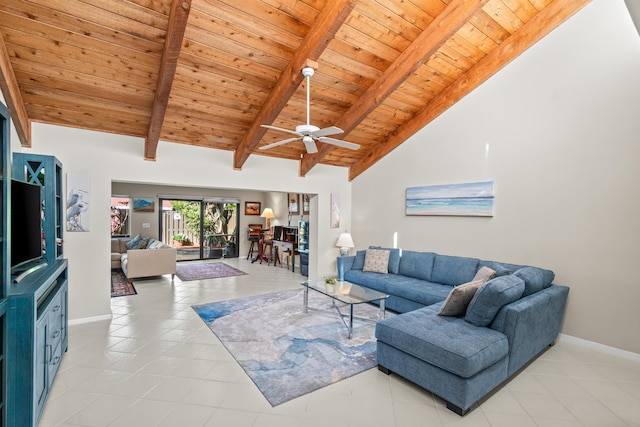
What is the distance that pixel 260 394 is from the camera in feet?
8.05

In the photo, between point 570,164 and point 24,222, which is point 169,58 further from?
point 570,164

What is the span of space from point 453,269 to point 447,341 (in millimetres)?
2303

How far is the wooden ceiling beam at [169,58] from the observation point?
8.20 feet

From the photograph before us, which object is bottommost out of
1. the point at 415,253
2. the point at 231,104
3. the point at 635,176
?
the point at 415,253

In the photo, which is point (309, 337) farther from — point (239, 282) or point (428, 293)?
point (239, 282)

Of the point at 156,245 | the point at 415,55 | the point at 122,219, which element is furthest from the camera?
the point at 122,219

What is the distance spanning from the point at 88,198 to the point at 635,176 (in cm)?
647

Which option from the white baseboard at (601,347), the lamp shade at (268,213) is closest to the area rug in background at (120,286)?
the lamp shade at (268,213)

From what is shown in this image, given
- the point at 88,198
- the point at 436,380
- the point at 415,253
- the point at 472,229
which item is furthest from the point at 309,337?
the point at 88,198

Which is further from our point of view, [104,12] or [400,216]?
[400,216]

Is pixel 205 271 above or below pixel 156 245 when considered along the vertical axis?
below

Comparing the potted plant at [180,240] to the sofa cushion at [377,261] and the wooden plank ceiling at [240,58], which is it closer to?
the wooden plank ceiling at [240,58]

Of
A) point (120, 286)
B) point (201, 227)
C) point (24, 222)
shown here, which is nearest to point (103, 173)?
point (24, 222)

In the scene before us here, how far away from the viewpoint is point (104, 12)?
2.71 metres
